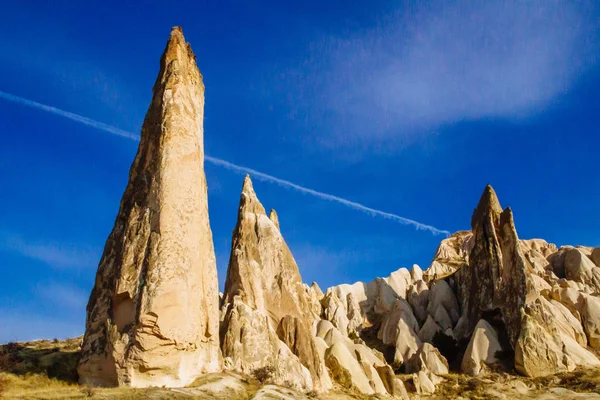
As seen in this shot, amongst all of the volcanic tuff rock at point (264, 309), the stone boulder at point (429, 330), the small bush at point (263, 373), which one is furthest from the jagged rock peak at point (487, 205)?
the small bush at point (263, 373)

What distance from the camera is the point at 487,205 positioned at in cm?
4550

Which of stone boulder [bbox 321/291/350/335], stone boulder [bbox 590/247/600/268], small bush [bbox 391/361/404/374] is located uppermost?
Result: stone boulder [bbox 590/247/600/268]

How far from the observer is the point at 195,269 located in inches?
795

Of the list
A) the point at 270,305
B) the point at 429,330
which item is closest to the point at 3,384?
the point at 270,305

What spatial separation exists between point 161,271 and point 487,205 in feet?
111

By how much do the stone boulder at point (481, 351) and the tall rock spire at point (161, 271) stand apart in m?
21.1

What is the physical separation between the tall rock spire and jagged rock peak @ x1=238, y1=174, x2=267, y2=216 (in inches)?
418

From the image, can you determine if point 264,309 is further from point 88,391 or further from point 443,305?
point 443,305

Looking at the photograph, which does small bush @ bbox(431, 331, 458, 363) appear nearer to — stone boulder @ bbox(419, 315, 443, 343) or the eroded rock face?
stone boulder @ bbox(419, 315, 443, 343)

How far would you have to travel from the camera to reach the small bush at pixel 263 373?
70.8 ft

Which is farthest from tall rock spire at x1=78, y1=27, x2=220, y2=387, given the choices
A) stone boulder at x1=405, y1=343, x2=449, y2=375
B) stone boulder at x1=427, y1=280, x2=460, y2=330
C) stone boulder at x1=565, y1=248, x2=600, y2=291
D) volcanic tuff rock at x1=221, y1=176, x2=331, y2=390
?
stone boulder at x1=565, y1=248, x2=600, y2=291

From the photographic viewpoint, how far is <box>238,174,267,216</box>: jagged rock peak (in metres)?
33.9

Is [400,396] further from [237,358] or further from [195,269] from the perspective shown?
[195,269]

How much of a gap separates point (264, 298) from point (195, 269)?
1037 cm
